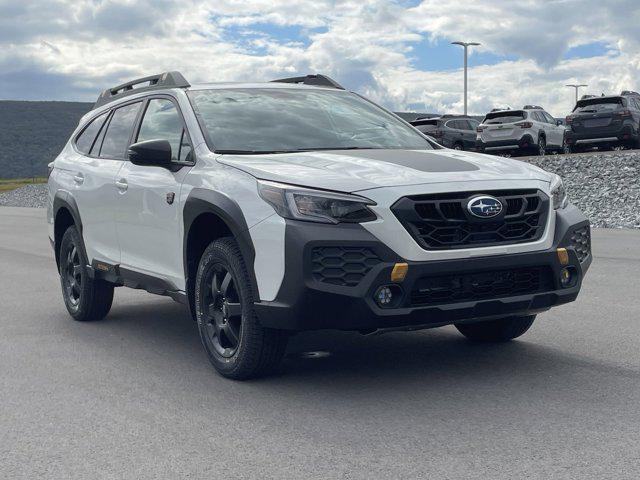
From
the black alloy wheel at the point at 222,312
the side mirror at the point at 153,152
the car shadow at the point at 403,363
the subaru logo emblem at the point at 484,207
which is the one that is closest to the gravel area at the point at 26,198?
the car shadow at the point at 403,363

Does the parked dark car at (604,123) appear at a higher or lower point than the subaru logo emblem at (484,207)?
lower

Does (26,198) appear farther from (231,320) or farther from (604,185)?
(231,320)

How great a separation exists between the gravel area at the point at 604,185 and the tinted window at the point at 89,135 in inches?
503

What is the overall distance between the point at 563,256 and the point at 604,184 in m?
17.6

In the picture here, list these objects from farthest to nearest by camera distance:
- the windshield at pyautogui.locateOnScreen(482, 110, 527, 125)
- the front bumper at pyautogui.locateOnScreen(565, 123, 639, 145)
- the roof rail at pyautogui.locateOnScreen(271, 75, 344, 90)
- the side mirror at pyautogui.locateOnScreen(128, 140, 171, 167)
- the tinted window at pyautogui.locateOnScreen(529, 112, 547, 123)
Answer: the tinted window at pyautogui.locateOnScreen(529, 112, 547, 123) → the windshield at pyautogui.locateOnScreen(482, 110, 527, 125) → the front bumper at pyautogui.locateOnScreen(565, 123, 639, 145) → the roof rail at pyautogui.locateOnScreen(271, 75, 344, 90) → the side mirror at pyautogui.locateOnScreen(128, 140, 171, 167)

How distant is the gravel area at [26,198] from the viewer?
4647 centimetres

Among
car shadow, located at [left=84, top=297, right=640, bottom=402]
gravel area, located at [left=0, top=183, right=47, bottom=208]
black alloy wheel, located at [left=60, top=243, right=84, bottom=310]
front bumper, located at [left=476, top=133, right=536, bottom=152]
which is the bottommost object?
gravel area, located at [left=0, top=183, right=47, bottom=208]

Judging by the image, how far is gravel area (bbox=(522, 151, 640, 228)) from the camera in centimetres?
1994

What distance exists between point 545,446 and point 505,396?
93 cm

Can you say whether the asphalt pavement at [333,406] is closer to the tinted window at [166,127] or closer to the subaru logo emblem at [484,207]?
the subaru logo emblem at [484,207]

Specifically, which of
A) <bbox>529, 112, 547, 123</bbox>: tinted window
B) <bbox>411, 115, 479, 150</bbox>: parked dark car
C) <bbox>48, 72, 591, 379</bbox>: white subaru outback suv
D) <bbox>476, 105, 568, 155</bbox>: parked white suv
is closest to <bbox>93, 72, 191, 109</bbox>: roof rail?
<bbox>48, 72, 591, 379</bbox>: white subaru outback suv

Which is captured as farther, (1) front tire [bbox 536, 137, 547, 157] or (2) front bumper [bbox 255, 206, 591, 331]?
(1) front tire [bbox 536, 137, 547, 157]

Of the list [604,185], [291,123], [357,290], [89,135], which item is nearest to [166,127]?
[291,123]

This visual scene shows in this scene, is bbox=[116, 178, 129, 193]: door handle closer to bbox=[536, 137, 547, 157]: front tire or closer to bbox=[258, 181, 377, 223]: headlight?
bbox=[258, 181, 377, 223]: headlight
